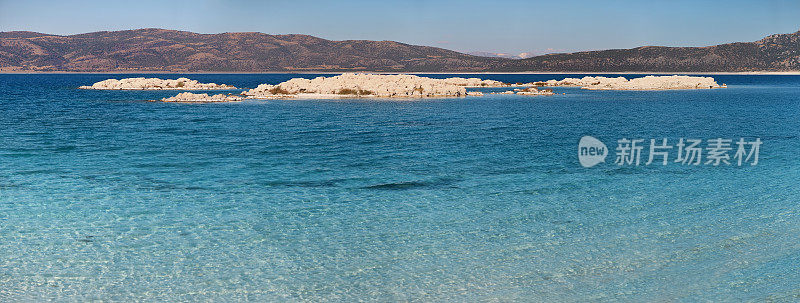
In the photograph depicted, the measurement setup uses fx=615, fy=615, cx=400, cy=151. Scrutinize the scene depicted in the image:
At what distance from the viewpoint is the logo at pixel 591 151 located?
20.1m

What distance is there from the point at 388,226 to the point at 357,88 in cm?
6031

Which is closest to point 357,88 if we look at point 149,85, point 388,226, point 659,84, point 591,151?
point 149,85

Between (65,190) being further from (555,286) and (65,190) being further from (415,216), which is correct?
(555,286)

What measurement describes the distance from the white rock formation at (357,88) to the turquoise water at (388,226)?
47.0 metres

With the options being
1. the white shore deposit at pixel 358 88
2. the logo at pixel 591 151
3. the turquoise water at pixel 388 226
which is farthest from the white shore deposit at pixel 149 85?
the logo at pixel 591 151

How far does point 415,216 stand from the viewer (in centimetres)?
1233

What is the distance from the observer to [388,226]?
1156cm

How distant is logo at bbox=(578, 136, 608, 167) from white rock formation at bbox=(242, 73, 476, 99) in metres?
43.7

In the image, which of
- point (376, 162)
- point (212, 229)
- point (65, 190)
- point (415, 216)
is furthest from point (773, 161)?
point (65, 190)

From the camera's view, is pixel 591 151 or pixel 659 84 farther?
pixel 659 84

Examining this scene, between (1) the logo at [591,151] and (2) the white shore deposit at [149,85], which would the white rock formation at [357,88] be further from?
(1) the logo at [591,151]

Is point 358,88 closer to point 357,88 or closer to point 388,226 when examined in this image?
point 357,88

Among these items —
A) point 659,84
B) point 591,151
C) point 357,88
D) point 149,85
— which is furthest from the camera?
point 659,84

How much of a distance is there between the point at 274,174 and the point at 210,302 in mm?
9294
